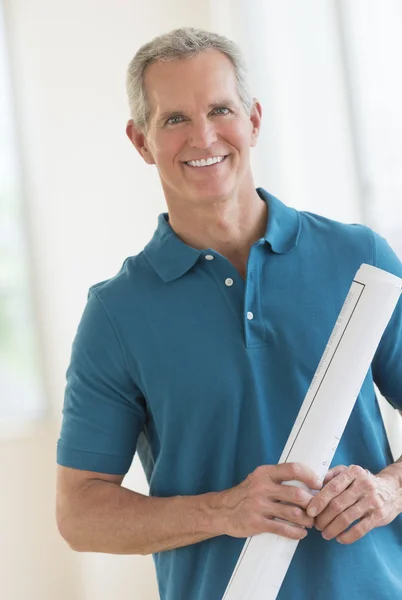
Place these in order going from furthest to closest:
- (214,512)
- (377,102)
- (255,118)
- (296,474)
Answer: (377,102) → (255,118) → (214,512) → (296,474)

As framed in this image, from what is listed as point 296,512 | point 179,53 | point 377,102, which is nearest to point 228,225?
point 179,53

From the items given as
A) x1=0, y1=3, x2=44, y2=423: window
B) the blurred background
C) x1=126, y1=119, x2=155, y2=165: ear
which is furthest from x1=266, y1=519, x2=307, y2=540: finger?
x1=0, y1=3, x2=44, y2=423: window

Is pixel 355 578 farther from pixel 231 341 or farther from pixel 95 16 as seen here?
pixel 95 16

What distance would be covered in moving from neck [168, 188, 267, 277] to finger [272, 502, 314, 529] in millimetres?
410

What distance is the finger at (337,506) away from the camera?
3.78 ft

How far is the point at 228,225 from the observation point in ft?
4.65

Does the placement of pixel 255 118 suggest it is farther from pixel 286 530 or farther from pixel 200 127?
pixel 286 530

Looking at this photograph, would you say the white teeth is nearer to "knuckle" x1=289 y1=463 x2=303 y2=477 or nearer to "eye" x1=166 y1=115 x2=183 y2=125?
"eye" x1=166 y1=115 x2=183 y2=125

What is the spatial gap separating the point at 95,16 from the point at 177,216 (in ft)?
5.06

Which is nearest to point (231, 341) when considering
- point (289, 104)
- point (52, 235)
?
point (289, 104)

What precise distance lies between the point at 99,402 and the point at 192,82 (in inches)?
A: 21.1

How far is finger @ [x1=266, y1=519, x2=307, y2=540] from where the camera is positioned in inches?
44.6

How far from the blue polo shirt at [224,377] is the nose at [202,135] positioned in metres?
0.17

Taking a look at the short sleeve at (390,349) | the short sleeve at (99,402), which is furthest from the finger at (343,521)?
the short sleeve at (99,402)
